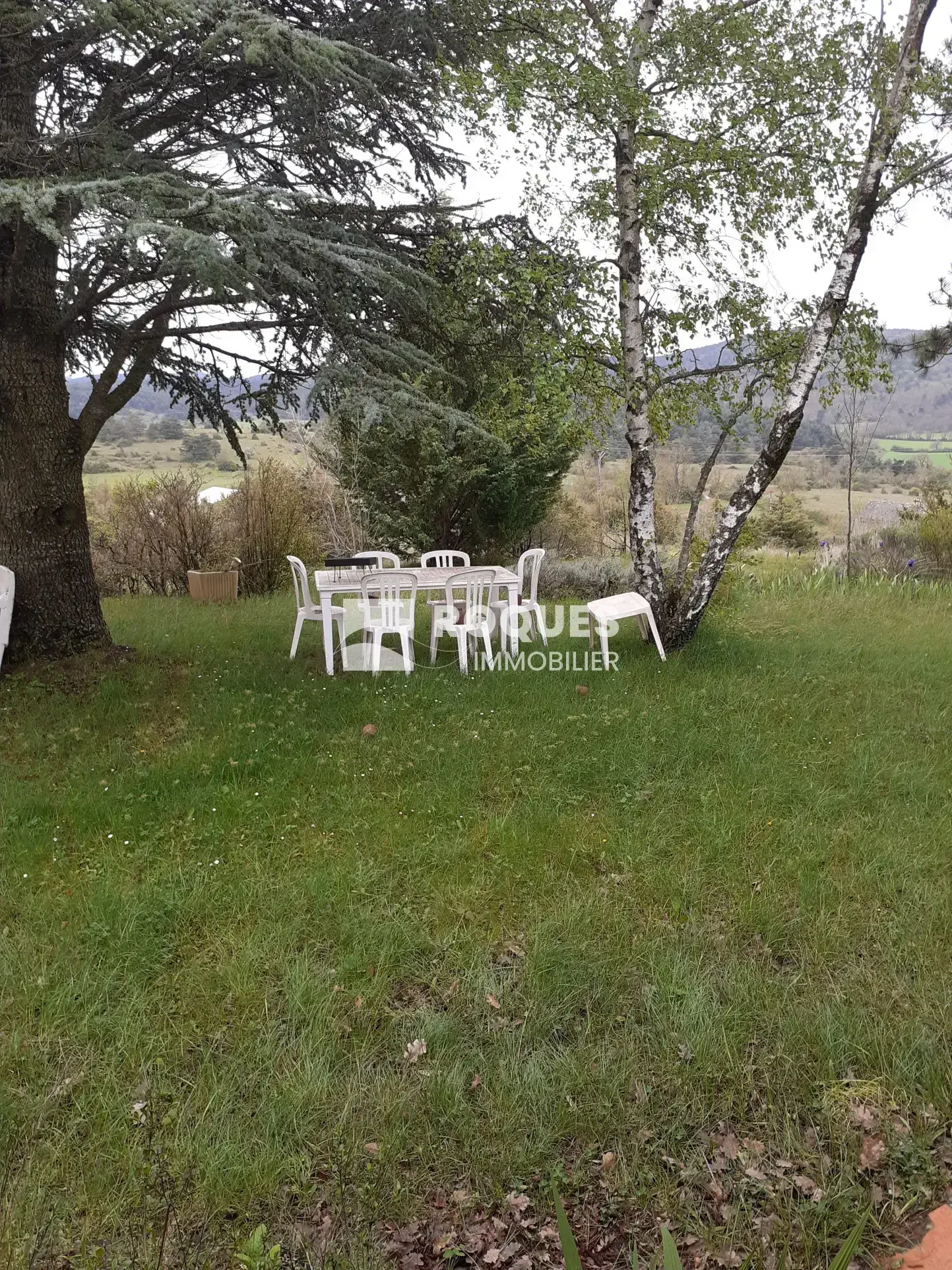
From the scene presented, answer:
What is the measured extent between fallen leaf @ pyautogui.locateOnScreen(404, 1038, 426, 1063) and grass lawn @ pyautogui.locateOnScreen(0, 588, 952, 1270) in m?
0.02

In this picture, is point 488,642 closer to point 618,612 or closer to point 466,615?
point 466,615

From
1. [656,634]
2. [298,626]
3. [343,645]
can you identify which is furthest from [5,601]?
[656,634]

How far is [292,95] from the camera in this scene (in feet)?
13.8

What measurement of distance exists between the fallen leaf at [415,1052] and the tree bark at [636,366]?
4309 millimetres

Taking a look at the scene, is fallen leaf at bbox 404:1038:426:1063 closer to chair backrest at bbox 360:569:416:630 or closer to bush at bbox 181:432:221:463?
chair backrest at bbox 360:569:416:630

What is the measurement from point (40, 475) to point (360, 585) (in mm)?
2103

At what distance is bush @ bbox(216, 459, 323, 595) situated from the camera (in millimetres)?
9086

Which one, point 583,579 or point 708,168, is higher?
point 708,168

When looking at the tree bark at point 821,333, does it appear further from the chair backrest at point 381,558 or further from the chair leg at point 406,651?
the chair backrest at point 381,558

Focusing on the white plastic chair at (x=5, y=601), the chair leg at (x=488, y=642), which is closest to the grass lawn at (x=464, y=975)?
the white plastic chair at (x=5, y=601)

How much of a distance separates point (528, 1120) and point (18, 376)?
16.2 ft

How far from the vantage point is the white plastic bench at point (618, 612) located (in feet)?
17.8

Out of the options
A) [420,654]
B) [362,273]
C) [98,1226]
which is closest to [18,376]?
[362,273]

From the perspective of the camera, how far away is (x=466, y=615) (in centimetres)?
557
